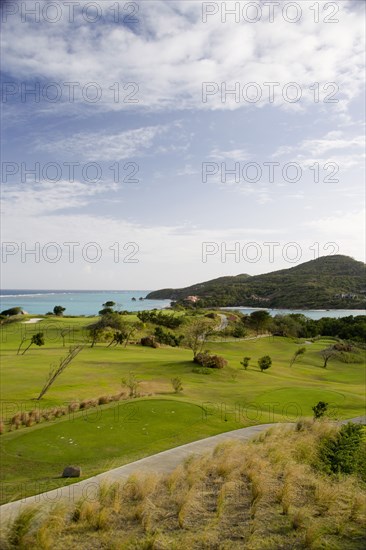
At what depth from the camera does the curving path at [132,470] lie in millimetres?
9102

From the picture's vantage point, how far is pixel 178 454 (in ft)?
43.6

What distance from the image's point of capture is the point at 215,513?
8992 mm

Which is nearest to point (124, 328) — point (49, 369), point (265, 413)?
point (49, 369)

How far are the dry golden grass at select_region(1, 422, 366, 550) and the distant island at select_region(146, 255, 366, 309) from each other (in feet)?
362

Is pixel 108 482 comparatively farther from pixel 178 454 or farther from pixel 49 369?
pixel 49 369

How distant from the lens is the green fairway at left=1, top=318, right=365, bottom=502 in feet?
45.0

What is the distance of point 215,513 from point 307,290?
13033cm

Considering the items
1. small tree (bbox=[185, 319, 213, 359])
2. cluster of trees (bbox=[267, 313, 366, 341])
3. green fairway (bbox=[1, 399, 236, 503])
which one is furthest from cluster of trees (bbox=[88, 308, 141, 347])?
green fairway (bbox=[1, 399, 236, 503])

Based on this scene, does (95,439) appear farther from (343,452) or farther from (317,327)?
(317,327)

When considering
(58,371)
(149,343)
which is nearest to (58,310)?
(149,343)

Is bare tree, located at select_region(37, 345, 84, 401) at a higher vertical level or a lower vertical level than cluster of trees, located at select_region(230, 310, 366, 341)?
higher

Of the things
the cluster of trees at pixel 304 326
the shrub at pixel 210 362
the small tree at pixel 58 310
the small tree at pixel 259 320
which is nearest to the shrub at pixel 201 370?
the shrub at pixel 210 362

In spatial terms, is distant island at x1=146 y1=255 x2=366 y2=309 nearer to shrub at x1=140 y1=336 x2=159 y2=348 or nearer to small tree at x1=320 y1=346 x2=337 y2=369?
small tree at x1=320 y1=346 x2=337 y2=369

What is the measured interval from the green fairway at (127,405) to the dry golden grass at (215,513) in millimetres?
2493
